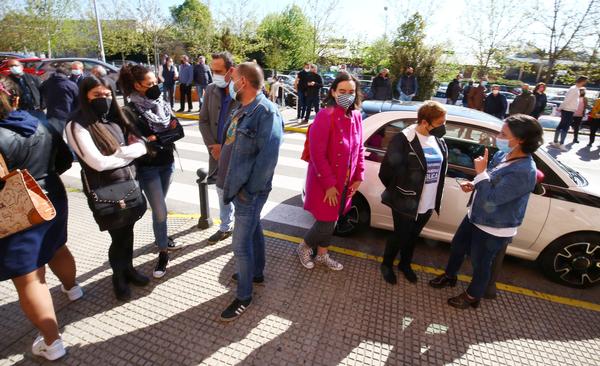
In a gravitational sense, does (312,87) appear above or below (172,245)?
above

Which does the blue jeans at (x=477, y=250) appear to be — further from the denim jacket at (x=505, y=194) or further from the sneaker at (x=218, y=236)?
the sneaker at (x=218, y=236)

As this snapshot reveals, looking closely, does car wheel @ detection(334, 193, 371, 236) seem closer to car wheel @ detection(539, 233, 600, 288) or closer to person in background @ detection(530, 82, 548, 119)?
car wheel @ detection(539, 233, 600, 288)

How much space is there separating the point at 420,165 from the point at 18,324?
3.45 meters

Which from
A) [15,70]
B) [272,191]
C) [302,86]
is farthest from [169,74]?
[272,191]

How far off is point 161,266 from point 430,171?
8.77 ft

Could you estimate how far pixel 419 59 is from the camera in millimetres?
18312

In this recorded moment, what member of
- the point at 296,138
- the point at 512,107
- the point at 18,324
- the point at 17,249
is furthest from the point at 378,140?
the point at 512,107

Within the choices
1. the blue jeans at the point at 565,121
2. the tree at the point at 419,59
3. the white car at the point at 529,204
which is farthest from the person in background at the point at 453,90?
the white car at the point at 529,204

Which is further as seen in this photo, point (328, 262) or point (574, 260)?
point (328, 262)

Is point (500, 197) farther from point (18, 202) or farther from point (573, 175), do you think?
point (18, 202)

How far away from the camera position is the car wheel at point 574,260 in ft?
11.0

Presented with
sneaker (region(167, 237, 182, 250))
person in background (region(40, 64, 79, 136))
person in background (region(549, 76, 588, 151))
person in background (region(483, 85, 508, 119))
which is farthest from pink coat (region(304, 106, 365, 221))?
person in background (region(549, 76, 588, 151))

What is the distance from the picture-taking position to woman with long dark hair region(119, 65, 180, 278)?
9.50ft

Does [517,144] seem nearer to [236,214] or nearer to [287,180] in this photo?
[236,214]
